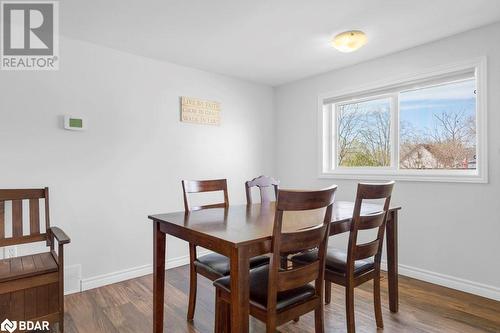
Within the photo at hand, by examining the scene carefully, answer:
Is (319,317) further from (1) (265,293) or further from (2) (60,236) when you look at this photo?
(2) (60,236)

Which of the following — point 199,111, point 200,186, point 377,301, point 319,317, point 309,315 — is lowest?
point 309,315

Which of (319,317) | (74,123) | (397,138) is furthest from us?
(397,138)

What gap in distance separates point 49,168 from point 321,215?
2212mm

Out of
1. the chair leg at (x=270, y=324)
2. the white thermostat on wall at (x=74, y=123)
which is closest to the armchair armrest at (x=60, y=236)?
the white thermostat on wall at (x=74, y=123)

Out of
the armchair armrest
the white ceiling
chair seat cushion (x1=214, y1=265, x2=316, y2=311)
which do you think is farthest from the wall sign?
chair seat cushion (x1=214, y1=265, x2=316, y2=311)

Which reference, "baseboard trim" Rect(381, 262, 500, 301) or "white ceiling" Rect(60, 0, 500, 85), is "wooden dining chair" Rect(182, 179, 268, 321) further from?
"baseboard trim" Rect(381, 262, 500, 301)

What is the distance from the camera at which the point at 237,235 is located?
1394 mm

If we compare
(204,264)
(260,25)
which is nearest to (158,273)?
(204,264)

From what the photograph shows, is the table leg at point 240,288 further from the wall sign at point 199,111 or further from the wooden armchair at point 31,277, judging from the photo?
the wall sign at point 199,111

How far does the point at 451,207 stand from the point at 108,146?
3.15 m

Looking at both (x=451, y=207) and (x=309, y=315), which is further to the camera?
(x=451, y=207)

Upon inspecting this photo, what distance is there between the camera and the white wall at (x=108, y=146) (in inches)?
94.6

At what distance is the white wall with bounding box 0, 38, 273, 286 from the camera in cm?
240

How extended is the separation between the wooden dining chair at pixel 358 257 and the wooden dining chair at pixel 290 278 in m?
0.31
